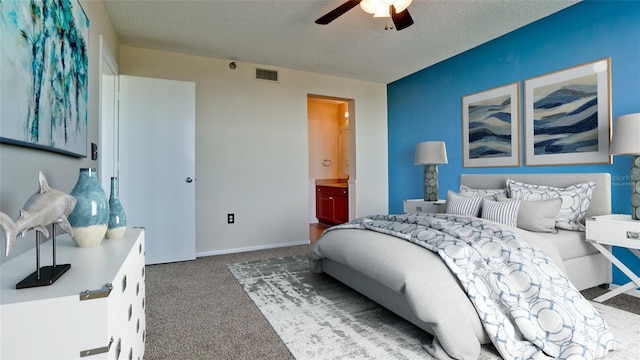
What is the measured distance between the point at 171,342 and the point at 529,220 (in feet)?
9.12

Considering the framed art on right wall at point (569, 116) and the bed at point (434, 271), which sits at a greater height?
the framed art on right wall at point (569, 116)

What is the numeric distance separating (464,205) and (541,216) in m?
0.63

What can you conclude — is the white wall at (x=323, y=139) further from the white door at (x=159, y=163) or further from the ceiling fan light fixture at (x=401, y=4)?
the ceiling fan light fixture at (x=401, y=4)

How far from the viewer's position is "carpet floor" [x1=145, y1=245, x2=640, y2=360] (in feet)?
5.55

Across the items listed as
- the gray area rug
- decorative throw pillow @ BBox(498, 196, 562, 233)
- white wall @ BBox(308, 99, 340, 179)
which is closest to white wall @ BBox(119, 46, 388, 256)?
the gray area rug

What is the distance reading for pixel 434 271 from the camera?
64.7 inches

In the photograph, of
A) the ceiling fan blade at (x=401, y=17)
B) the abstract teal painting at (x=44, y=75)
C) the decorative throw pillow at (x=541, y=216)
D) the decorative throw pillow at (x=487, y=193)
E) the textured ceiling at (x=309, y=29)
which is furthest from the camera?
the decorative throw pillow at (x=487, y=193)

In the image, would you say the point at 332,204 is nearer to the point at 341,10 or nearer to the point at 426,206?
the point at 426,206

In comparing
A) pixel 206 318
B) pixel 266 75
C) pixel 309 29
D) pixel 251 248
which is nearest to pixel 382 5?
pixel 309 29

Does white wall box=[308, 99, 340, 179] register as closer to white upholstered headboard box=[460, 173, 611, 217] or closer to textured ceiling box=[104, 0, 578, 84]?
textured ceiling box=[104, 0, 578, 84]

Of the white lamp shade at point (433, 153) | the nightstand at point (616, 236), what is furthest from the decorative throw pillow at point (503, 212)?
the white lamp shade at point (433, 153)

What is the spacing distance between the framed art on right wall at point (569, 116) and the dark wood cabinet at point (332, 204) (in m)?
2.94

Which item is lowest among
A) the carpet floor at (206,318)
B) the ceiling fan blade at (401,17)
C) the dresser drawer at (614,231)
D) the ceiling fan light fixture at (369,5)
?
the carpet floor at (206,318)

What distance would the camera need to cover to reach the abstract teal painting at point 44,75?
1.11m
